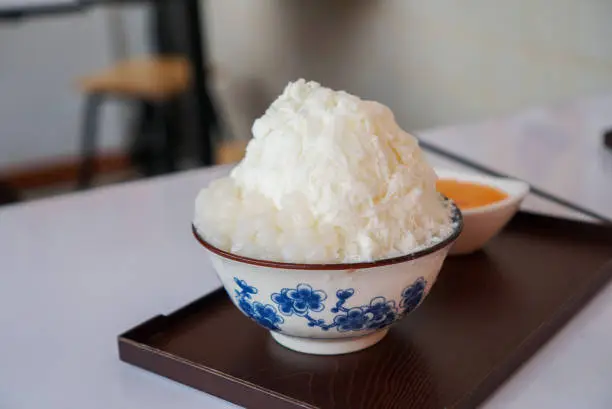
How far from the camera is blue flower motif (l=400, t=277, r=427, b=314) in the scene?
21.6 inches

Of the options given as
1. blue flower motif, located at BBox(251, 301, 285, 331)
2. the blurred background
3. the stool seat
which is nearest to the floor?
the blurred background

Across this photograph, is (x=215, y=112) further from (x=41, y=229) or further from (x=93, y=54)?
(x=41, y=229)

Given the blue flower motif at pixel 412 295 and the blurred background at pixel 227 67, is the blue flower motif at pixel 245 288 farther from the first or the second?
the blurred background at pixel 227 67

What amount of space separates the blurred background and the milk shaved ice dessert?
1473 millimetres

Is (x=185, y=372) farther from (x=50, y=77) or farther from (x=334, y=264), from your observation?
(x=50, y=77)

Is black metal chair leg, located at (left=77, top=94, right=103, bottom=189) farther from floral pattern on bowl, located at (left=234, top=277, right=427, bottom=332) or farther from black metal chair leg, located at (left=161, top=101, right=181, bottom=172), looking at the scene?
floral pattern on bowl, located at (left=234, top=277, right=427, bottom=332)

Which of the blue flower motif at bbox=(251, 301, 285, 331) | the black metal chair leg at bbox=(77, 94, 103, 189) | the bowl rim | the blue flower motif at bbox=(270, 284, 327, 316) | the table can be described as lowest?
the black metal chair leg at bbox=(77, 94, 103, 189)

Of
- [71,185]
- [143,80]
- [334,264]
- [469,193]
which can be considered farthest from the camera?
[71,185]

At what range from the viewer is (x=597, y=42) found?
1.91m

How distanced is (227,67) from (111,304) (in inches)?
114

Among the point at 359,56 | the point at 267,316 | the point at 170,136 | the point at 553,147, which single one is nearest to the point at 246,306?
the point at 267,316

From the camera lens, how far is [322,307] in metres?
0.53

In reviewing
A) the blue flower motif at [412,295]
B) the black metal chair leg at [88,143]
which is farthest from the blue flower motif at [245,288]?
the black metal chair leg at [88,143]

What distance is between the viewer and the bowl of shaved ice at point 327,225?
0.52 metres
